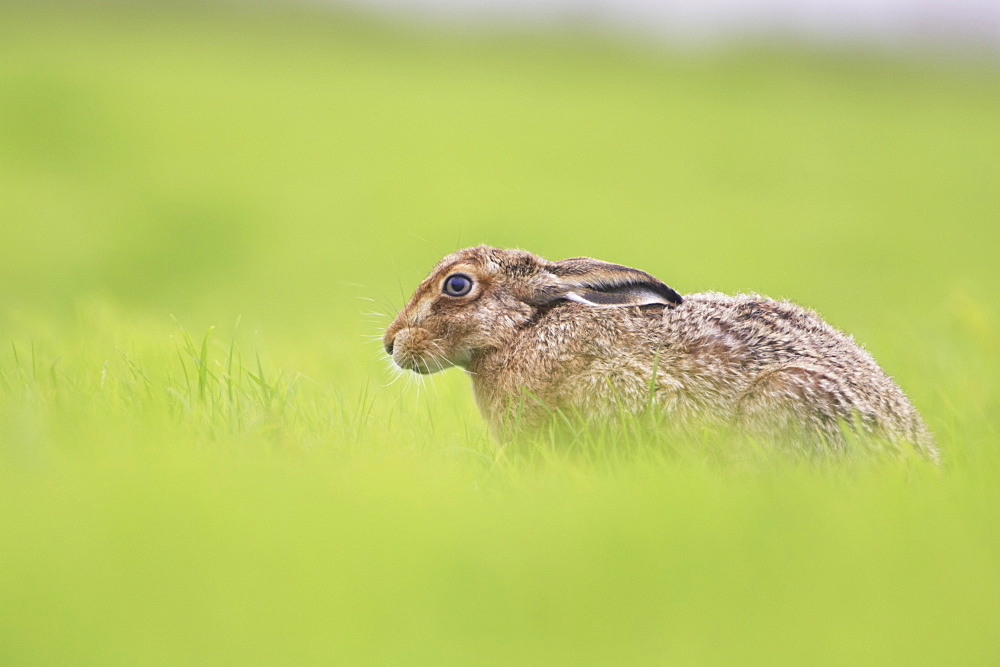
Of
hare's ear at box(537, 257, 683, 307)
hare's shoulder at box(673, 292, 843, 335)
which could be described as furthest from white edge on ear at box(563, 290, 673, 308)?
hare's shoulder at box(673, 292, 843, 335)

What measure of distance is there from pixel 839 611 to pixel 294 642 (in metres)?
1.58

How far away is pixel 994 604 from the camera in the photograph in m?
3.00

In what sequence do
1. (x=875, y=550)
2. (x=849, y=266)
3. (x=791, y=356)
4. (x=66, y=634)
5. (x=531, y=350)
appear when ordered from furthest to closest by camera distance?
1. (x=849, y=266)
2. (x=531, y=350)
3. (x=791, y=356)
4. (x=875, y=550)
5. (x=66, y=634)

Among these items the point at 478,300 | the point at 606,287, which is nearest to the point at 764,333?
the point at 606,287

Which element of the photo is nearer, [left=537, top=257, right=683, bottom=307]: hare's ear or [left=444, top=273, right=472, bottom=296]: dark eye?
[left=537, top=257, right=683, bottom=307]: hare's ear

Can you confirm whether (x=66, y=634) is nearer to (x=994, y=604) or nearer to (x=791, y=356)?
(x=994, y=604)

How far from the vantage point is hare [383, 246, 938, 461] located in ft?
16.4

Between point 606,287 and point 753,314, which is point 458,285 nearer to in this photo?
Answer: point 606,287

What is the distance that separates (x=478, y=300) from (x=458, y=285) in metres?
0.17

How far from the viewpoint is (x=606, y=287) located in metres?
5.82

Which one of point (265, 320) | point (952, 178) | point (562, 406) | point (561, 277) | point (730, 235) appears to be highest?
point (952, 178)

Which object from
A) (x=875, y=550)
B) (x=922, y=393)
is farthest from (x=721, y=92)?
(x=875, y=550)

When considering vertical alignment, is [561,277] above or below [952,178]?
below

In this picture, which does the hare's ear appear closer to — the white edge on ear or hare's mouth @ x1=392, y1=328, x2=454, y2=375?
the white edge on ear
